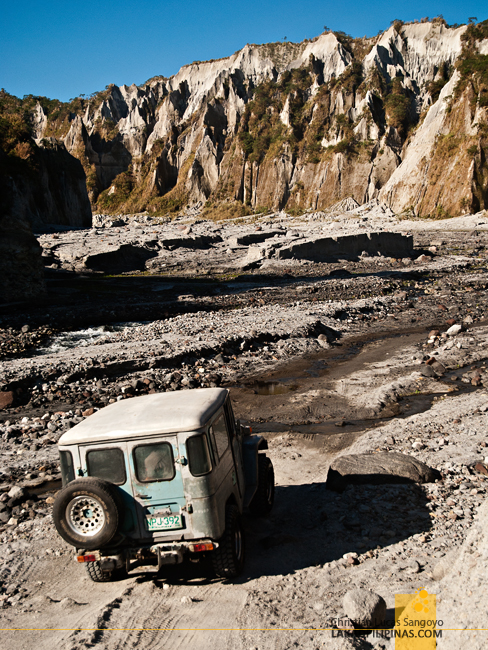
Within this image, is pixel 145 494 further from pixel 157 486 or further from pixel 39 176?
pixel 39 176

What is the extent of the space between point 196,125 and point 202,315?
290 feet

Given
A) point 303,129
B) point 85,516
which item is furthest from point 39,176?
point 85,516

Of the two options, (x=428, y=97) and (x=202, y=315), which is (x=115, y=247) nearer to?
(x=202, y=315)

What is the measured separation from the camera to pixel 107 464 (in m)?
5.37

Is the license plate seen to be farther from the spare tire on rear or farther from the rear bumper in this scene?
the spare tire on rear

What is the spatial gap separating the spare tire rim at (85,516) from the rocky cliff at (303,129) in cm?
6315

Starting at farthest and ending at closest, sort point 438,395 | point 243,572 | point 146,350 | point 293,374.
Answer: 1. point 146,350
2. point 293,374
3. point 438,395
4. point 243,572

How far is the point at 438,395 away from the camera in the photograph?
13.1 m

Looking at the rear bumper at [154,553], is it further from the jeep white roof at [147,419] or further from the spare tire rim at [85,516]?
the jeep white roof at [147,419]

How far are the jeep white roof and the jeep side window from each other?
0.60ft

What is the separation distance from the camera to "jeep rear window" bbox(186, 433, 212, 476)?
5.25 m

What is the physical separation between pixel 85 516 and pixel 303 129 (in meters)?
89.0

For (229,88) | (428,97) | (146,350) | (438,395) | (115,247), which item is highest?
(229,88)

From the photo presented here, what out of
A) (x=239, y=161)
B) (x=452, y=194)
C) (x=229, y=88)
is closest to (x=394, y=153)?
(x=452, y=194)
